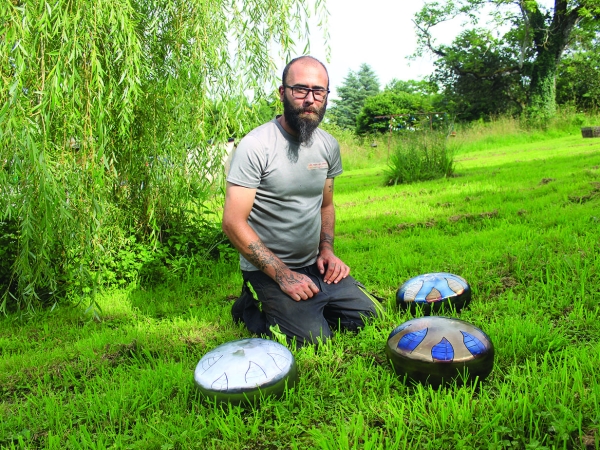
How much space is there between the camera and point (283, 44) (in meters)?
4.54

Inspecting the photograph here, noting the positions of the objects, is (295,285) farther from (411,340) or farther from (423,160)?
(423,160)

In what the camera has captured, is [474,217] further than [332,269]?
Yes

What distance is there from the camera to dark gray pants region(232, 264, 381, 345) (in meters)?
3.15

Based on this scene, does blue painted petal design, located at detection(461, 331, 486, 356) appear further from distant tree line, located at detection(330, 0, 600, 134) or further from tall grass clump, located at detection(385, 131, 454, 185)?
distant tree line, located at detection(330, 0, 600, 134)

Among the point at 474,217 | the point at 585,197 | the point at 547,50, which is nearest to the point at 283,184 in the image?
the point at 474,217

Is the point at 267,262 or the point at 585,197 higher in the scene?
the point at 267,262

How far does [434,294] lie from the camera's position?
3316 millimetres

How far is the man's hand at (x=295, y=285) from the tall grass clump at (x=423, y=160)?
6551 millimetres

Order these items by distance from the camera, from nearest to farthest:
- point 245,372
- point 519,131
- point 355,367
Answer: point 245,372 < point 355,367 < point 519,131

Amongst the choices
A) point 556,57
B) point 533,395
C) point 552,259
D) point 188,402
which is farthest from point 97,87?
point 556,57

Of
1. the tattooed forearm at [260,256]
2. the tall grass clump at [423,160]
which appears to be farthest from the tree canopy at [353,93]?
the tattooed forearm at [260,256]

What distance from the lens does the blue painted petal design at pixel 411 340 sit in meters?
2.48

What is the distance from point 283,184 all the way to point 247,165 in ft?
0.95

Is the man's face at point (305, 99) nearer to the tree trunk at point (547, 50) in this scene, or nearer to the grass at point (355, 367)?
the grass at point (355, 367)
